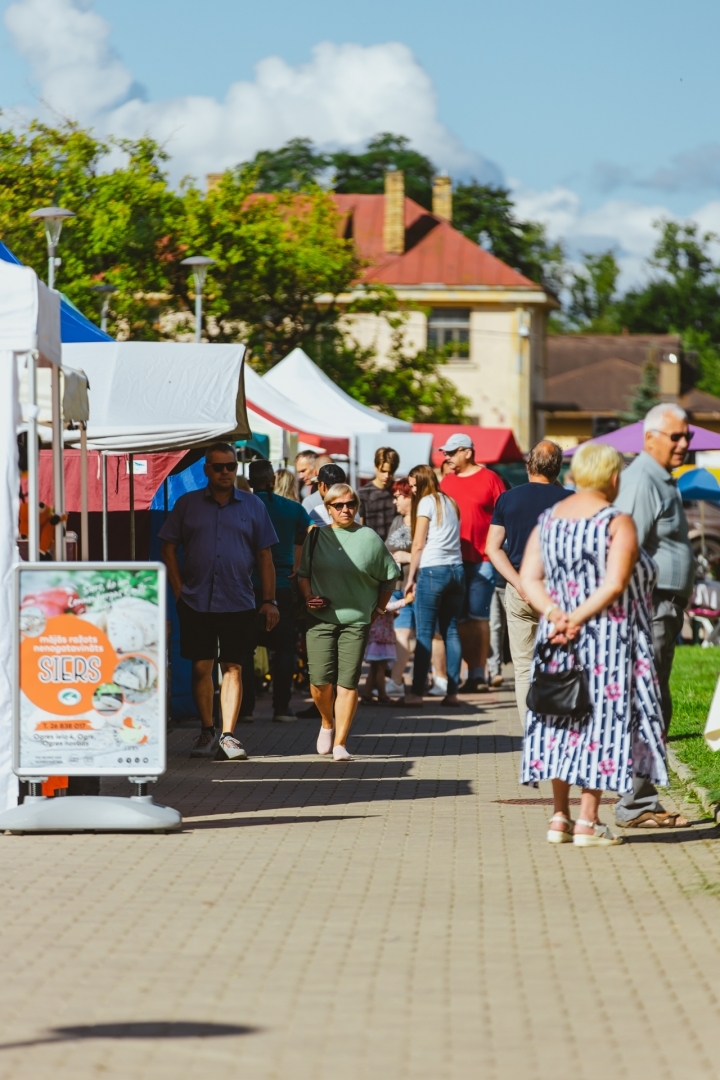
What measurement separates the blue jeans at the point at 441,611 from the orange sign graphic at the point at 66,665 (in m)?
6.58

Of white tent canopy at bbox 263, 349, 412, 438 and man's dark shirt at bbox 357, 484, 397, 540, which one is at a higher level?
white tent canopy at bbox 263, 349, 412, 438

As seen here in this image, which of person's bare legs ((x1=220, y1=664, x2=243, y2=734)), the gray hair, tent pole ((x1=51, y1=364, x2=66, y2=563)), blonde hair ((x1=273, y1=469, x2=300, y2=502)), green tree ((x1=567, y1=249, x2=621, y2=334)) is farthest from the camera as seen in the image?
green tree ((x1=567, y1=249, x2=621, y2=334))

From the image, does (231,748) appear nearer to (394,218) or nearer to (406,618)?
(406,618)

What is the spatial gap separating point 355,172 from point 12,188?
43135 mm

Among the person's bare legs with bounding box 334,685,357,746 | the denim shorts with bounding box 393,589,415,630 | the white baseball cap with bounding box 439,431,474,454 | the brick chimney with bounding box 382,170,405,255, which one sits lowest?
the person's bare legs with bounding box 334,685,357,746

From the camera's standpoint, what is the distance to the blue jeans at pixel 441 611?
47.4 ft

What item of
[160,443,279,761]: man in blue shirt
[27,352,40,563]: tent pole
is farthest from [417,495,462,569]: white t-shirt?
[27,352,40,563]: tent pole

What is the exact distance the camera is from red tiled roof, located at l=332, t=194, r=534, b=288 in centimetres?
6125

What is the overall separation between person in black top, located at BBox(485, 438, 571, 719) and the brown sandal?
5.42ft

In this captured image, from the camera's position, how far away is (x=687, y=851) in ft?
25.6

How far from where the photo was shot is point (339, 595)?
11047mm

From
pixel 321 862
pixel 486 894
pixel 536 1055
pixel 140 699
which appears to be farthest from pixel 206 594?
Answer: pixel 536 1055

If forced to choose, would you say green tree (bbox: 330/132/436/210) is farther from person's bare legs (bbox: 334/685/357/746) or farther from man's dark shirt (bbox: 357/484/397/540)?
person's bare legs (bbox: 334/685/357/746)

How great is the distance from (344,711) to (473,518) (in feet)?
14.2
